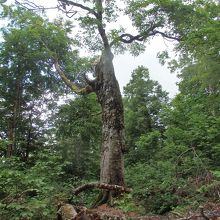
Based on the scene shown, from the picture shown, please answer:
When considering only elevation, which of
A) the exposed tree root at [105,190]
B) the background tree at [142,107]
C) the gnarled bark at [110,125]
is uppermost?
the background tree at [142,107]

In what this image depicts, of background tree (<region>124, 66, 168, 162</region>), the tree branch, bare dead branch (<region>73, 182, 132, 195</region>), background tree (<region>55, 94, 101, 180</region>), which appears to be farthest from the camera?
background tree (<region>124, 66, 168, 162</region>)

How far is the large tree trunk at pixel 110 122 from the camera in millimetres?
9617

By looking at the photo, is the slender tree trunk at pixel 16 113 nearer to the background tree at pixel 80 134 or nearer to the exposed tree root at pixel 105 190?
the background tree at pixel 80 134

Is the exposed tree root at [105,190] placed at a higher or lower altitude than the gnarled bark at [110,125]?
lower

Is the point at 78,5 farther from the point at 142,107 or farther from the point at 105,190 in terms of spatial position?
the point at 142,107

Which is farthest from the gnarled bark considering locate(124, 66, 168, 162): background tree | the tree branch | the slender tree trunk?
locate(124, 66, 168, 162): background tree

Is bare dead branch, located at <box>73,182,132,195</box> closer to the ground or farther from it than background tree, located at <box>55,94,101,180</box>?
closer to the ground

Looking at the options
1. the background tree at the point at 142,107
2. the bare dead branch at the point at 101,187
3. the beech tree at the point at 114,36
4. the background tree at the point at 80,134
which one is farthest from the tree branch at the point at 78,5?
the background tree at the point at 142,107

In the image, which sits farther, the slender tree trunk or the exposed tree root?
the slender tree trunk

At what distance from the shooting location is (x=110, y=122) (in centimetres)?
1021

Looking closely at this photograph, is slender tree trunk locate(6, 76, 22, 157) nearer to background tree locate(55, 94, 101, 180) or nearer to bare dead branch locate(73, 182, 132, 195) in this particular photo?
background tree locate(55, 94, 101, 180)

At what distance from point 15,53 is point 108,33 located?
6190mm

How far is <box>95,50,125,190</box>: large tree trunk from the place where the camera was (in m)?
9.62

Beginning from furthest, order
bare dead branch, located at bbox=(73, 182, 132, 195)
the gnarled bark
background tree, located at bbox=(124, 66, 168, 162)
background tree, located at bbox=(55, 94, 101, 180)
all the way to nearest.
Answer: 1. background tree, located at bbox=(124, 66, 168, 162)
2. background tree, located at bbox=(55, 94, 101, 180)
3. the gnarled bark
4. bare dead branch, located at bbox=(73, 182, 132, 195)
